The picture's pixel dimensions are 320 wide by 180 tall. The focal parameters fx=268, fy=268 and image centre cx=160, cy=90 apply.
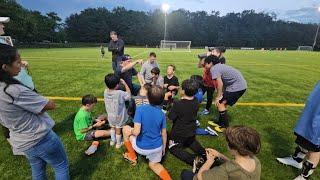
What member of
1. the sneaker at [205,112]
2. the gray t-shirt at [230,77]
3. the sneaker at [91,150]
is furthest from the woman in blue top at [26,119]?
the sneaker at [205,112]

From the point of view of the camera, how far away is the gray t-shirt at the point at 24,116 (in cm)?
266

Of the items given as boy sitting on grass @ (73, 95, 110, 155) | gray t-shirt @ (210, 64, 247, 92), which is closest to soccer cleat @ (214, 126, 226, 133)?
gray t-shirt @ (210, 64, 247, 92)

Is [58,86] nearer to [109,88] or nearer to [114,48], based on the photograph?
[114,48]

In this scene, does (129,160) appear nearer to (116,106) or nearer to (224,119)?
(116,106)

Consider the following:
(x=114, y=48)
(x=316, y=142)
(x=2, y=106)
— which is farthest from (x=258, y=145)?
(x=114, y=48)

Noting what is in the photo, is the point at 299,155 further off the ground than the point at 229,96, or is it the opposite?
the point at 229,96

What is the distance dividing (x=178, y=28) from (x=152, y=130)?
4480 inches

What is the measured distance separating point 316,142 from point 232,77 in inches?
106

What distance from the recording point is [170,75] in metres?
8.51

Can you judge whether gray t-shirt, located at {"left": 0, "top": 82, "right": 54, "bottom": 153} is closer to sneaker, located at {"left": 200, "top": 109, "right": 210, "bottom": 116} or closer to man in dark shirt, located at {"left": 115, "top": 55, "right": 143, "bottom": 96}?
man in dark shirt, located at {"left": 115, "top": 55, "right": 143, "bottom": 96}

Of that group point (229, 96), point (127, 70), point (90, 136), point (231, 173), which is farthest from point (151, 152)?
point (127, 70)

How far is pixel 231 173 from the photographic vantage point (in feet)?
8.75

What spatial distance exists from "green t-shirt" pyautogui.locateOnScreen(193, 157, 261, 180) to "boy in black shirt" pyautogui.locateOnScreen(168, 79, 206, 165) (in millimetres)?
2120

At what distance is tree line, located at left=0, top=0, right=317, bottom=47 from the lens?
4131 inches
